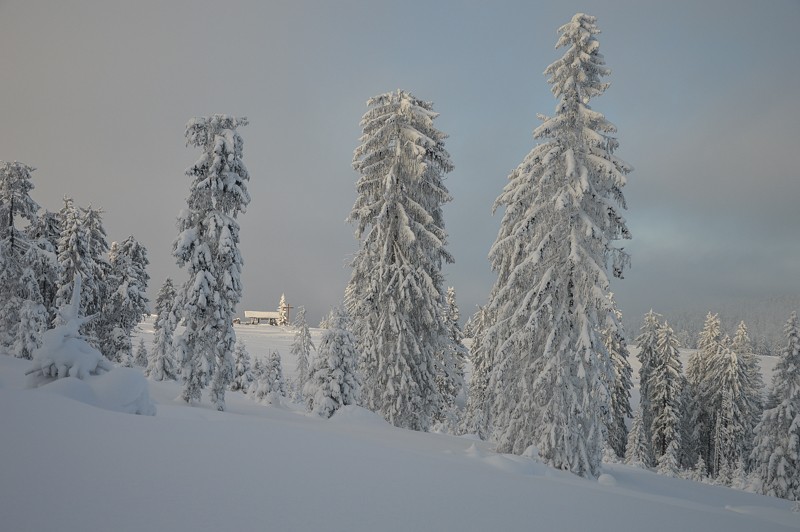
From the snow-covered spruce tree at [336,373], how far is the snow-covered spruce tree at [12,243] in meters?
18.0

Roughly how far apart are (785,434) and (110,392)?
122ft

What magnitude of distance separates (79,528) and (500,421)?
14.8 meters

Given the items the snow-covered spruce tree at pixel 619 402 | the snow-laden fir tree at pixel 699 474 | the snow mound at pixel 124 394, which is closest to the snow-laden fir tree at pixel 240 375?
the snow-covered spruce tree at pixel 619 402

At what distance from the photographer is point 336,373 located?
21344 millimetres

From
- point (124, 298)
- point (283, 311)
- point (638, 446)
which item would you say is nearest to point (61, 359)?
point (124, 298)

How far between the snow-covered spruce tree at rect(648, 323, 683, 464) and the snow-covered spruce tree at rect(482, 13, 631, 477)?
3181 centimetres

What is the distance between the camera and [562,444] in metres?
13.9

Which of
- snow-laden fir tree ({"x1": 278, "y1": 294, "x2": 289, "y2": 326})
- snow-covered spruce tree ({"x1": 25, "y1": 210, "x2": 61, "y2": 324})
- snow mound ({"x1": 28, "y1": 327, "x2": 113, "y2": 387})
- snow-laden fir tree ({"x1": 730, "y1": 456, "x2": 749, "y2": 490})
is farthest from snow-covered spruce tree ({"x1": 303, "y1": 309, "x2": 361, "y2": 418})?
snow-laden fir tree ({"x1": 278, "y1": 294, "x2": 289, "y2": 326})

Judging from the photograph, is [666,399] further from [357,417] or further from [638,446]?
[357,417]

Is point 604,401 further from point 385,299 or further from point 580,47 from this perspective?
point 580,47

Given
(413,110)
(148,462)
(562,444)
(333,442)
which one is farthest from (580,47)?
(148,462)

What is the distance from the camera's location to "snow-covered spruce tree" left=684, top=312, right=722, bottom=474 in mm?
44031

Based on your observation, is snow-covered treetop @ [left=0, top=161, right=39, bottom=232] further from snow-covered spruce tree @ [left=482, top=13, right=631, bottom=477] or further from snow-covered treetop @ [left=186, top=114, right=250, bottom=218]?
snow-covered spruce tree @ [left=482, top=13, right=631, bottom=477]

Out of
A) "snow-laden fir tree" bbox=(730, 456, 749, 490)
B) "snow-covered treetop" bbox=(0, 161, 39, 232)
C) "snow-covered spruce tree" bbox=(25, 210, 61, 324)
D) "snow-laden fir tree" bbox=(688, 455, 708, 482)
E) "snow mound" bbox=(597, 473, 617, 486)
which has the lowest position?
"snow-laden fir tree" bbox=(688, 455, 708, 482)
